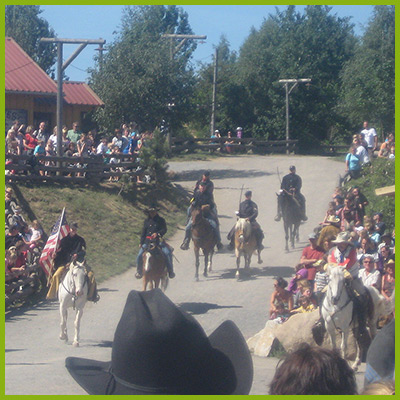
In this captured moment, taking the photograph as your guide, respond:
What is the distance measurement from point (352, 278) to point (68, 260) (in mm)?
5522

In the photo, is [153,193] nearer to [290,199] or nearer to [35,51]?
[290,199]

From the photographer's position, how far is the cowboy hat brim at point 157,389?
2.70 meters

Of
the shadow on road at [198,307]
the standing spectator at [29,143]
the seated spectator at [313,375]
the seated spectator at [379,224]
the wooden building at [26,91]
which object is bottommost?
the shadow on road at [198,307]

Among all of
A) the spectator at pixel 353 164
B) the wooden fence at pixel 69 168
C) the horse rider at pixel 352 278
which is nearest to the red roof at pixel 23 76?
the wooden fence at pixel 69 168

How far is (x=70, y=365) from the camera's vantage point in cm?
304

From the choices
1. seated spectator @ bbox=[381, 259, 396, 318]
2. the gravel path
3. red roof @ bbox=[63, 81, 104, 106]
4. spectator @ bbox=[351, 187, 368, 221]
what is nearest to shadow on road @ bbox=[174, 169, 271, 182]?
the gravel path

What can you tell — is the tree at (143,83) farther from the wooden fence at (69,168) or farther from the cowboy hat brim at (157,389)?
the cowboy hat brim at (157,389)

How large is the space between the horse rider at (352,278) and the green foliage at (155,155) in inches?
536

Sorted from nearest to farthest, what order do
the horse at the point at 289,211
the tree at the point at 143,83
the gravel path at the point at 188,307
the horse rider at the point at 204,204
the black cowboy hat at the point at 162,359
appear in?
the black cowboy hat at the point at 162,359, the gravel path at the point at 188,307, the horse rider at the point at 204,204, the horse at the point at 289,211, the tree at the point at 143,83

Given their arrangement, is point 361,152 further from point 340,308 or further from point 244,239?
point 340,308

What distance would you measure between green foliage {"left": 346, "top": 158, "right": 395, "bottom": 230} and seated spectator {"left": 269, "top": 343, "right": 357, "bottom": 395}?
1744cm

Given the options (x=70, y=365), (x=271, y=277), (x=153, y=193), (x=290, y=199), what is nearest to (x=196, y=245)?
(x=271, y=277)

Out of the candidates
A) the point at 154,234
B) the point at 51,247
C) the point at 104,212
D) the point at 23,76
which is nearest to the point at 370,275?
the point at 154,234

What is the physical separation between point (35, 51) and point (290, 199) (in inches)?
1295
